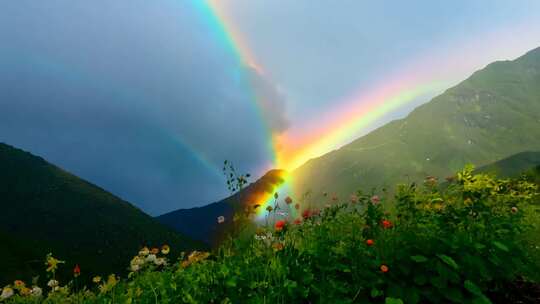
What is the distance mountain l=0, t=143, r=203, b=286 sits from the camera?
382ft

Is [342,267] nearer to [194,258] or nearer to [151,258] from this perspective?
[194,258]

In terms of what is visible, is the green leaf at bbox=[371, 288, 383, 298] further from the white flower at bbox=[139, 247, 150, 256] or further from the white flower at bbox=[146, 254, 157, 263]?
the white flower at bbox=[139, 247, 150, 256]

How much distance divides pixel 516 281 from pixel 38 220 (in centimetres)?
16285

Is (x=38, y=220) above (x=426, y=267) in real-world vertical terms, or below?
above

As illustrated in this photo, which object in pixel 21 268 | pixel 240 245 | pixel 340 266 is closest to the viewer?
pixel 340 266

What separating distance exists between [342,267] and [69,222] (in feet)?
513

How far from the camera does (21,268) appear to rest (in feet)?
294

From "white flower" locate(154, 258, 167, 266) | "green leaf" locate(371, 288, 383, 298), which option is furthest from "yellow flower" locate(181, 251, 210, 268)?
"green leaf" locate(371, 288, 383, 298)

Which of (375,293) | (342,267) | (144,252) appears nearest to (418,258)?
(375,293)

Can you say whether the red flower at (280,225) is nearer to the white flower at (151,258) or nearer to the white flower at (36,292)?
the white flower at (151,258)

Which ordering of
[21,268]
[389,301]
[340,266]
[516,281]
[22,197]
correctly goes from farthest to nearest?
[22,197] → [21,268] → [516,281] → [340,266] → [389,301]

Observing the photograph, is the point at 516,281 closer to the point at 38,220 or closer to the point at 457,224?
the point at 457,224

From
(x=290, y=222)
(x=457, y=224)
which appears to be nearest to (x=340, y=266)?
(x=290, y=222)

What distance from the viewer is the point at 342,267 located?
4.98m
